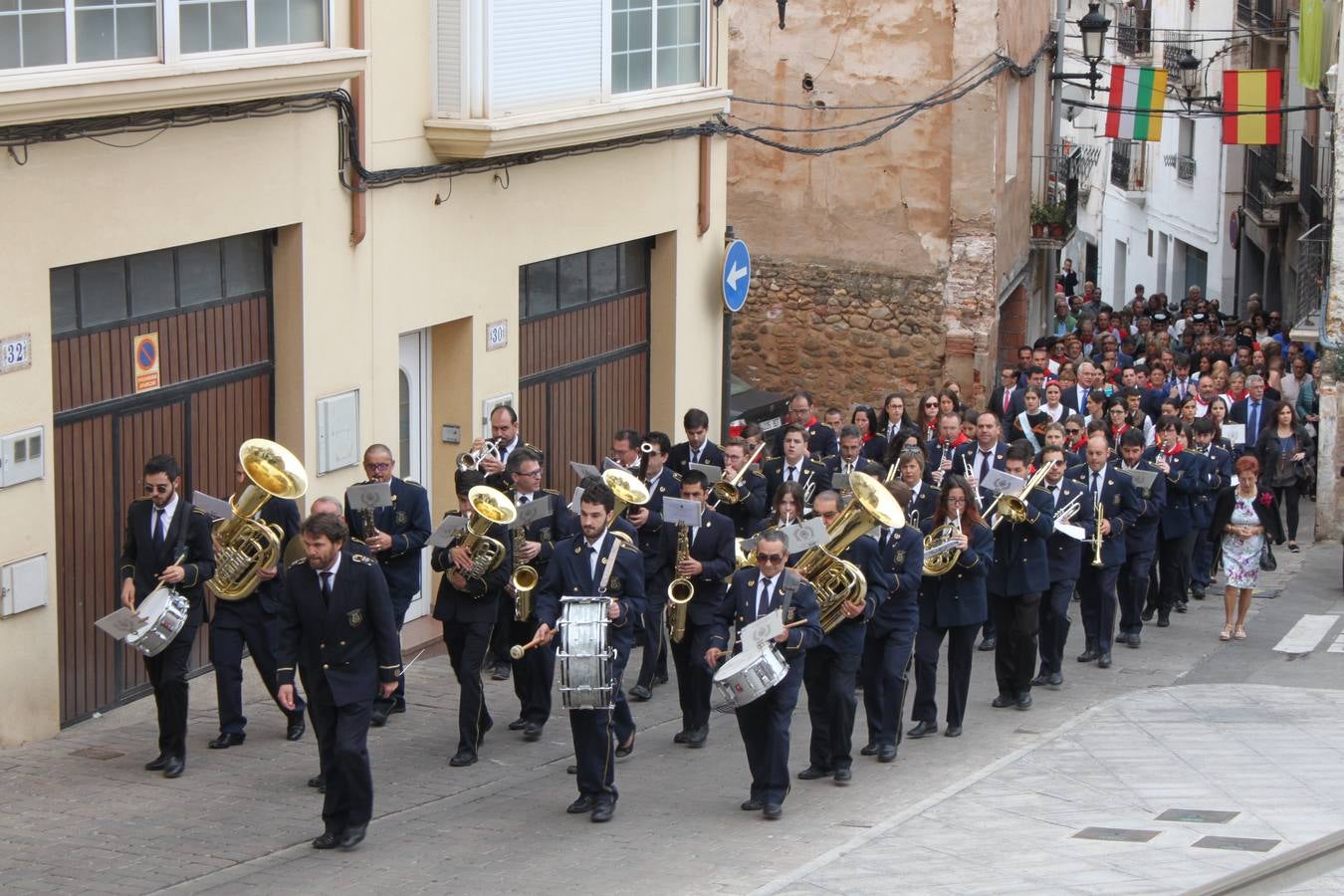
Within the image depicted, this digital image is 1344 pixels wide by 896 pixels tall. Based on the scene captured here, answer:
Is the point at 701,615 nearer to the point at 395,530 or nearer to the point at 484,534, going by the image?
the point at 484,534

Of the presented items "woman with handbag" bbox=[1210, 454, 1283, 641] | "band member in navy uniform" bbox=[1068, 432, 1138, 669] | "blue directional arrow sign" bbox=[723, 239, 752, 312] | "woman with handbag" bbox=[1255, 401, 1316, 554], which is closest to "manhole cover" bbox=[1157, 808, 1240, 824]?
"band member in navy uniform" bbox=[1068, 432, 1138, 669]

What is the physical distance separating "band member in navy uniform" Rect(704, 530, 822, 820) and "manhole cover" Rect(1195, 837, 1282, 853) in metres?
2.15

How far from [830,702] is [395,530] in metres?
2.91

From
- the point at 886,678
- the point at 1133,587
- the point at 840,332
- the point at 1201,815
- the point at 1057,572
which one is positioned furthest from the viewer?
the point at 840,332

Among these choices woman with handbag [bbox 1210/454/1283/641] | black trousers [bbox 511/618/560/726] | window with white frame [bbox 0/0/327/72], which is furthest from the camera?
woman with handbag [bbox 1210/454/1283/641]

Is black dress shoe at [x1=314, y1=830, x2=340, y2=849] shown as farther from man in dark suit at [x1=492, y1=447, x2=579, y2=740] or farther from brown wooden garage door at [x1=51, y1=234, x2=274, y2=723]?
brown wooden garage door at [x1=51, y1=234, x2=274, y2=723]

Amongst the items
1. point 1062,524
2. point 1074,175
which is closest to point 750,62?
point 1074,175

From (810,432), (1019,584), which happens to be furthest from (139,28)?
(810,432)

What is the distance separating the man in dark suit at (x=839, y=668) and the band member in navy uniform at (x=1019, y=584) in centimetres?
205

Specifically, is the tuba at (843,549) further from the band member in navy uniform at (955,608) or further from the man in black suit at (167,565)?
the man in black suit at (167,565)

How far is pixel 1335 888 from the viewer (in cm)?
998

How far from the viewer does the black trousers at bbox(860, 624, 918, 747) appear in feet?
40.6

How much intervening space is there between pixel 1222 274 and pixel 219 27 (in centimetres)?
3181

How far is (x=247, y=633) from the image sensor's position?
1213cm
